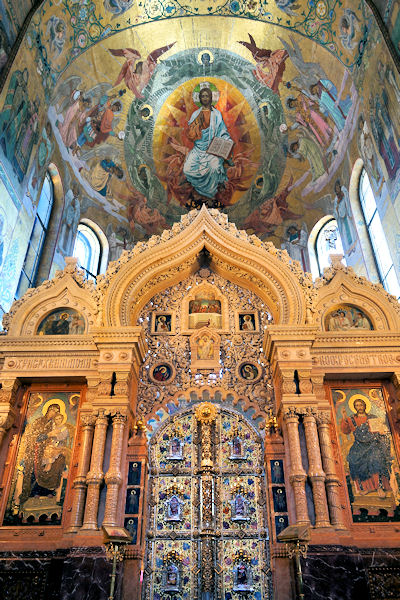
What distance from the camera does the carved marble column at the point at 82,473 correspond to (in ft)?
27.0

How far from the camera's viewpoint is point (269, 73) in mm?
19641

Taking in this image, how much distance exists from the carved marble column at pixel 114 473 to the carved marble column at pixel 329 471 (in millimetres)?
3574

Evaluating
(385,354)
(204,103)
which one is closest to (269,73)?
(204,103)

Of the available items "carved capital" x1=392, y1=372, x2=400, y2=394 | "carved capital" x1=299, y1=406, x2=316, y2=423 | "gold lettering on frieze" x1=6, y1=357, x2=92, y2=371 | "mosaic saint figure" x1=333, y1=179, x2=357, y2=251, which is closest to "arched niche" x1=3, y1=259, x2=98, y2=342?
"gold lettering on frieze" x1=6, y1=357, x2=92, y2=371

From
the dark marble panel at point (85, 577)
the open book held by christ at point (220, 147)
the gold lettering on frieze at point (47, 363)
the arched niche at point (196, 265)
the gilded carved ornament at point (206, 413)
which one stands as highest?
the open book held by christ at point (220, 147)

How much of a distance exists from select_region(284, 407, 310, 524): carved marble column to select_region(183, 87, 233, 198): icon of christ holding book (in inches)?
623

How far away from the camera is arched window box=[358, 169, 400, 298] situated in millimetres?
Result: 15304

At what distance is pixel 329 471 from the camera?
8.54 meters

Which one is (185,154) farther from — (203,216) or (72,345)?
(72,345)

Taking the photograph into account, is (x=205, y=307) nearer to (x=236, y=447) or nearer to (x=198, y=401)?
(x=198, y=401)

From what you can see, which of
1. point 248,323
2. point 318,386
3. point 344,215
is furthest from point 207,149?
point 318,386

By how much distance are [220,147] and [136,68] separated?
198 inches

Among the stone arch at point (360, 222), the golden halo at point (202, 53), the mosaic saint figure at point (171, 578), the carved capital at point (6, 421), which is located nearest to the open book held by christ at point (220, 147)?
the golden halo at point (202, 53)

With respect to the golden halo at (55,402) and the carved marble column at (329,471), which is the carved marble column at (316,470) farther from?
the golden halo at (55,402)
